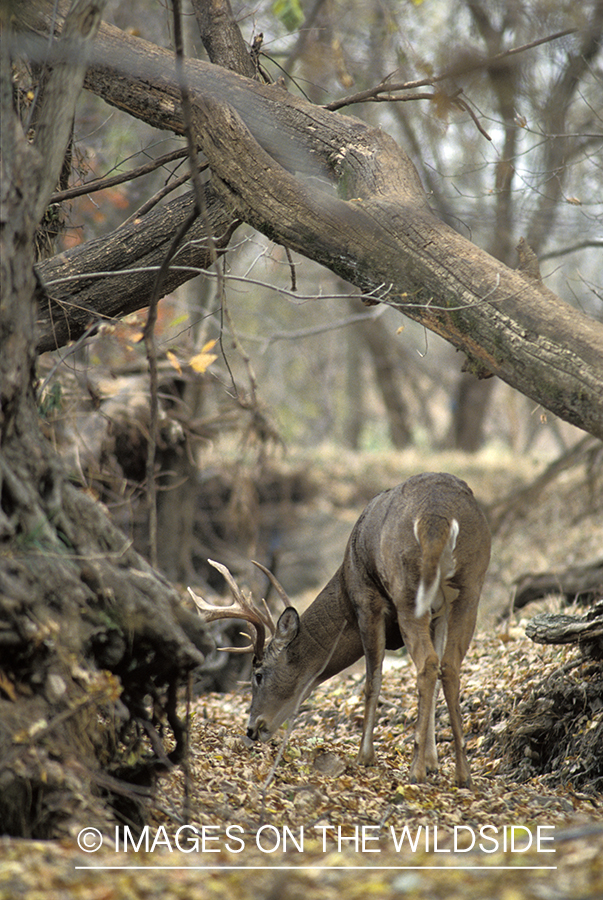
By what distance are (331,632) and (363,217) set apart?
2990 millimetres

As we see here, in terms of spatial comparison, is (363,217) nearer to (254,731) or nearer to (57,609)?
(57,609)

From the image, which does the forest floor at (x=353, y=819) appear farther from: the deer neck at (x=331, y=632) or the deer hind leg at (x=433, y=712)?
the deer neck at (x=331, y=632)

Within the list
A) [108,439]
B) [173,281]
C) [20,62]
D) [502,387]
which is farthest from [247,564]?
[502,387]

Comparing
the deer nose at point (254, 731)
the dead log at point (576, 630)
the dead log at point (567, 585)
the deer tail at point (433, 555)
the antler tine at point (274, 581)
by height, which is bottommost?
the deer nose at point (254, 731)

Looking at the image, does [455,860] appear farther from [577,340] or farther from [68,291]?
[68,291]

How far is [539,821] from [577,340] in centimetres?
247

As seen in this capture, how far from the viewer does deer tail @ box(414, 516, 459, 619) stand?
473 centimetres

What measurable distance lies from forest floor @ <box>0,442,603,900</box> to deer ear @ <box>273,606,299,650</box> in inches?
28.9

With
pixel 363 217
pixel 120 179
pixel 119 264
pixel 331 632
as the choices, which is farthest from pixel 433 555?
pixel 120 179

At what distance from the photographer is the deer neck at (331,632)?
6.04 meters

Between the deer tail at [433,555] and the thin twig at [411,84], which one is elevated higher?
the thin twig at [411,84]

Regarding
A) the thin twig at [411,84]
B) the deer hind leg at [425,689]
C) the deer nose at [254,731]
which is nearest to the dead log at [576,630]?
the deer hind leg at [425,689]

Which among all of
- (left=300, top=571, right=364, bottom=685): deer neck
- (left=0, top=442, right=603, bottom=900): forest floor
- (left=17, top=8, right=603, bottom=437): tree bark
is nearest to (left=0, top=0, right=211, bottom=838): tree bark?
(left=0, top=442, right=603, bottom=900): forest floor

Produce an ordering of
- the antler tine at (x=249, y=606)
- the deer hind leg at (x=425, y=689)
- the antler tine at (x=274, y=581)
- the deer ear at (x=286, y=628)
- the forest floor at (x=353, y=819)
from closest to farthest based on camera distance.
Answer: the forest floor at (x=353, y=819) → the deer hind leg at (x=425, y=689) → the antler tine at (x=274, y=581) → the antler tine at (x=249, y=606) → the deer ear at (x=286, y=628)
